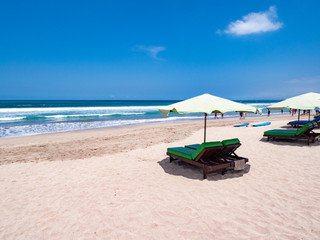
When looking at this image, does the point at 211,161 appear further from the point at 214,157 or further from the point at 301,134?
the point at 301,134

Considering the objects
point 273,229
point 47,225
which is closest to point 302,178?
point 273,229

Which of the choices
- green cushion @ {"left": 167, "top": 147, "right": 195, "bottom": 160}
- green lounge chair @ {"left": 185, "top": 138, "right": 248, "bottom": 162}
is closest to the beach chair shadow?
green lounge chair @ {"left": 185, "top": 138, "right": 248, "bottom": 162}

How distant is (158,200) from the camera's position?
4180 mm

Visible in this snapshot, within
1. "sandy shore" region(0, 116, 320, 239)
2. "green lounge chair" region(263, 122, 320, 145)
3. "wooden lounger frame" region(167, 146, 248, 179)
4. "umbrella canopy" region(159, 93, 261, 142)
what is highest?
"umbrella canopy" region(159, 93, 261, 142)

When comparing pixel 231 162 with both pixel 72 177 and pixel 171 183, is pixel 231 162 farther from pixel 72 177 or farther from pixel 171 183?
pixel 72 177

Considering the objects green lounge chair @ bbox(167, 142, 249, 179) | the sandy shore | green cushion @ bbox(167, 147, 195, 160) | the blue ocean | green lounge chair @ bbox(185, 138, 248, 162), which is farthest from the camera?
the blue ocean

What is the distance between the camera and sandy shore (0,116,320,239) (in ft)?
10.6

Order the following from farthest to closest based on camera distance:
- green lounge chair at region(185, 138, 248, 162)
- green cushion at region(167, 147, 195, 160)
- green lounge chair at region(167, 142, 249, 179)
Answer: green cushion at region(167, 147, 195, 160) → green lounge chair at region(185, 138, 248, 162) → green lounge chair at region(167, 142, 249, 179)

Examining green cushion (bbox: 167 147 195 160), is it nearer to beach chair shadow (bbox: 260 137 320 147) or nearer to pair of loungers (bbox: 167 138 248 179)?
pair of loungers (bbox: 167 138 248 179)

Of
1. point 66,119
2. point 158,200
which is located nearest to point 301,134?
point 158,200

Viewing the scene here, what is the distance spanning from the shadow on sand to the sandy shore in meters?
0.03

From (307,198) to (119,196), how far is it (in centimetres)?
420

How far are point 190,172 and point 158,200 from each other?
6.12 feet

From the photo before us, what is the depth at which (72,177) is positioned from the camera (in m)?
5.64
